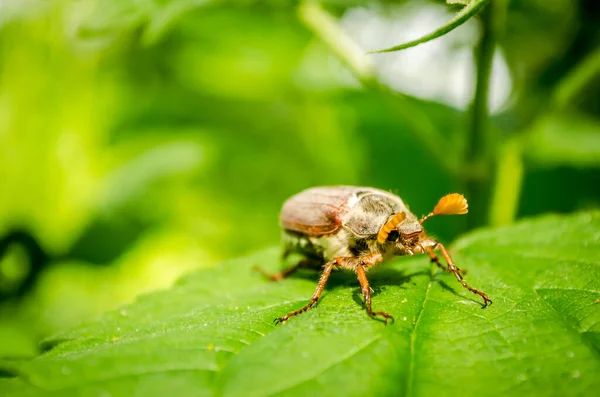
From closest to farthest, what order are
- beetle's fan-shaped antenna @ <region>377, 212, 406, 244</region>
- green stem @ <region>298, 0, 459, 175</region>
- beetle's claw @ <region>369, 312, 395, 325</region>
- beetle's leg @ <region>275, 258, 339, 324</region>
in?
beetle's claw @ <region>369, 312, 395, 325</region> < beetle's leg @ <region>275, 258, 339, 324</region> < beetle's fan-shaped antenna @ <region>377, 212, 406, 244</region> < green stem @ <region>298, 0, 459, 175</region>

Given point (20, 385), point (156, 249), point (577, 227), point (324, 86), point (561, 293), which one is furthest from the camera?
point (324, 86)

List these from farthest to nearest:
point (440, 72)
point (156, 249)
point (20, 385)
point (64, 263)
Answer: point (440, 72) < point (156, 249) < point (64, 263) < point (20, 385)

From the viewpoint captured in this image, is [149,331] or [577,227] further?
[577,227]

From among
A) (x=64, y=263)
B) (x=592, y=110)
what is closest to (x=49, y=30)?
(x=64, y=263)

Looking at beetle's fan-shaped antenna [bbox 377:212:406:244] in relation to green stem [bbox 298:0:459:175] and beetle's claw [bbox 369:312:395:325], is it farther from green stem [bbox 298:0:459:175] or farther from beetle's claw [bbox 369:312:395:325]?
green stem [bbox 298:0:459:175]

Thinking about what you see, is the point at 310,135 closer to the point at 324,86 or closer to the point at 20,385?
the point at 324,86

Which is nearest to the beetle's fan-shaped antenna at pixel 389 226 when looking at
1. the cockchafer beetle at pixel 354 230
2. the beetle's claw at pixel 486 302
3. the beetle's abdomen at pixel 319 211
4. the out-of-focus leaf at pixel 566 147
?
the cockchafer beetle at pixel 354 230

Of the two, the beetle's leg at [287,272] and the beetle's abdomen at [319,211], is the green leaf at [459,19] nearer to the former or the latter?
the beetle's abdomen at [319,211]

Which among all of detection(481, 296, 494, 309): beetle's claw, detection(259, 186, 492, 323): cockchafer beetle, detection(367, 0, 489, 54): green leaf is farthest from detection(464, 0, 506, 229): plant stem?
detection(367, 0, 489, 54): green leaf
